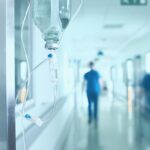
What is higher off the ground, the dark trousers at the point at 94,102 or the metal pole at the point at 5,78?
the metal pole at the point at 5,78

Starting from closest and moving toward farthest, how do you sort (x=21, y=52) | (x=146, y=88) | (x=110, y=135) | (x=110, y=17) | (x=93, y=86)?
(x=21, y=52)
(x=110, y=135)
(x=110, y=17)
(x=93, y=86)
(x=146, y=88)

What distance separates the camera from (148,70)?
27.2 ft

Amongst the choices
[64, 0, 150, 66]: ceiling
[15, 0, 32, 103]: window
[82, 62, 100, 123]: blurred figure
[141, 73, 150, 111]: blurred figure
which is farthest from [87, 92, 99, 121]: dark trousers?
[15, 0, 32, 103]: window

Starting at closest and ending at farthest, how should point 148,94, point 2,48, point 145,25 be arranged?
point 2,48, point 145,25, point 148,94

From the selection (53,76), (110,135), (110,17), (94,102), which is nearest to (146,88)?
Answer: (94,102)

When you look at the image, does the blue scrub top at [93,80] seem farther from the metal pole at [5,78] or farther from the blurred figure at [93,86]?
the metal pole at [5,78]

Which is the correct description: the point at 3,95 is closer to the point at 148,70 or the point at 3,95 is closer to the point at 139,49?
the point at 148,70

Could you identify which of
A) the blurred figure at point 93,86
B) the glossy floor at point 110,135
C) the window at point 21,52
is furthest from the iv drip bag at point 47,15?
the blurred figure at point 93,86

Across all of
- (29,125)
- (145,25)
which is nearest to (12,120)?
(29,125)

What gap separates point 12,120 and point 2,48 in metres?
0.27

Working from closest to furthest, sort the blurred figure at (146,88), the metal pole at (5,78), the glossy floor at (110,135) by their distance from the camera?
the metal pole at (5,78) → the glossy floor at (110,135) → the blurred figure at (146,88)

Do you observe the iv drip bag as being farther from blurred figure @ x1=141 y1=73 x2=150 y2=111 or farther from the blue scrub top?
blurred figure @ x1=141 y1=73 x2=150 y2=111

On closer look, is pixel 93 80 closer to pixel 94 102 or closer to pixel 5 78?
pixel 94 102

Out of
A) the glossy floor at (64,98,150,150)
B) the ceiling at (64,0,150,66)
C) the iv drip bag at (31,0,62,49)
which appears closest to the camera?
the iv drip bag at (31,0,62,49)
